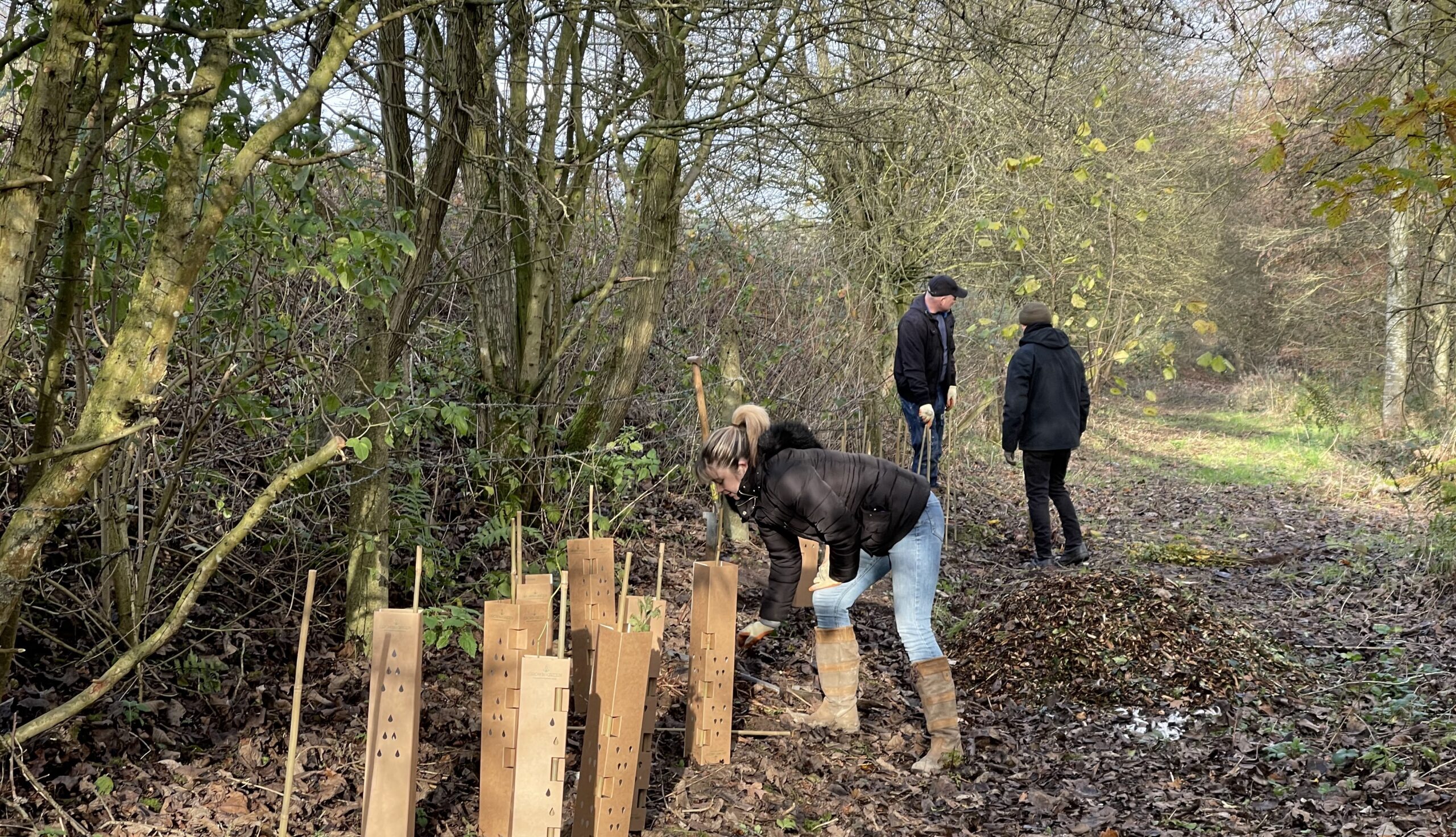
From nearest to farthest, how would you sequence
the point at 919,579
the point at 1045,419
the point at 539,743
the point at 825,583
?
the point at 539,743 → the point at 919,579 → the point at 825,583 → the point at 1045,419

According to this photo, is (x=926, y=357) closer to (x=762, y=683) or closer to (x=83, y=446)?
(x=762, y=683)

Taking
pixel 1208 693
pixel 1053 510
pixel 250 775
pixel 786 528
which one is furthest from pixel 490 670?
pixel 1053 510

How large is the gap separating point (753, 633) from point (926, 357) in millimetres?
4334

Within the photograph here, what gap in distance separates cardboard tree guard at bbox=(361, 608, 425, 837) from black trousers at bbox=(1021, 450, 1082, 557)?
599cm

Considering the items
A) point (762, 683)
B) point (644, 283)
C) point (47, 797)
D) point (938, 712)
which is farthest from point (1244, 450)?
point (47, 797)

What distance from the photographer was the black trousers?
8008 millimetres

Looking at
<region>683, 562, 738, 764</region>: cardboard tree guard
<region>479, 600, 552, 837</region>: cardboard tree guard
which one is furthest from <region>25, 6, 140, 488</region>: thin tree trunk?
<region>683, 562, 738, 764</region>: cardboard tree guard

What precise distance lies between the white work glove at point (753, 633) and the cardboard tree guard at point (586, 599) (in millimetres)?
595

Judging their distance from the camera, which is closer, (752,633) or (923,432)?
(752,633)

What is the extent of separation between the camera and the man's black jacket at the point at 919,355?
830 cm

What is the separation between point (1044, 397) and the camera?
7.96 metres

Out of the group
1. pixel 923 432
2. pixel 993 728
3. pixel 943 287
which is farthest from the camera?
pixel 923 432

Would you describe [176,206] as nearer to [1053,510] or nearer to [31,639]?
[31,639]

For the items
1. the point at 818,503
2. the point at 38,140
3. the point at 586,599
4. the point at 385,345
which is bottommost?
the point at 586,599
